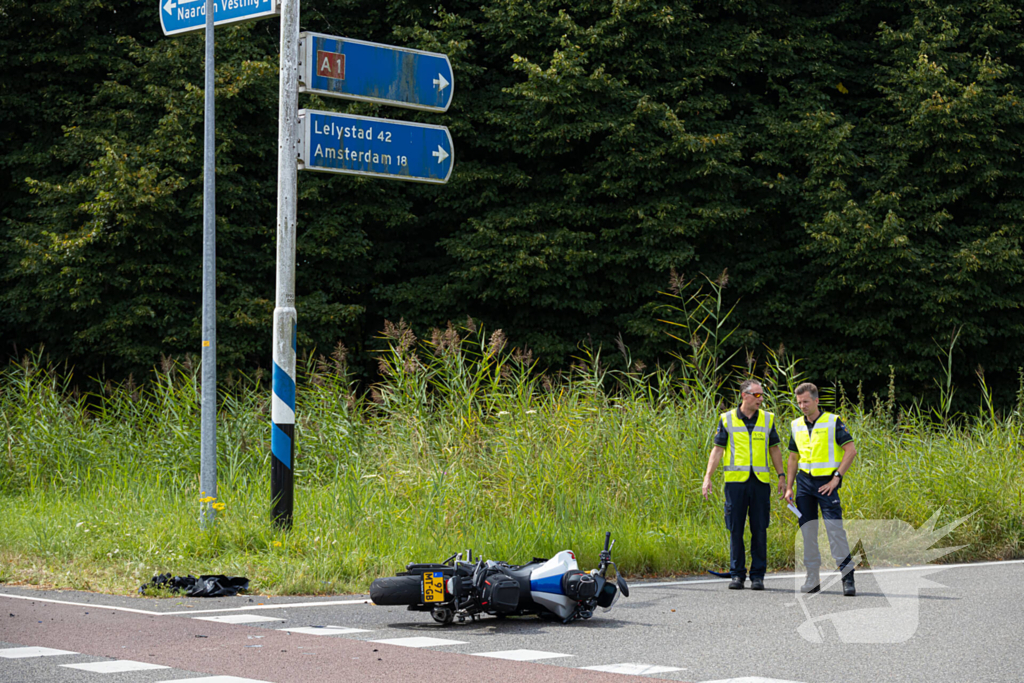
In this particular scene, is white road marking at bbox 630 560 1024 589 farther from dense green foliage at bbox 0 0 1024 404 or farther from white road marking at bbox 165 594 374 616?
dense green foliage at bbox 0 0 1024 404

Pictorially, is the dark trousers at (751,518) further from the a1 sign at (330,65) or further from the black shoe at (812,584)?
the a1 sign at (330,65)

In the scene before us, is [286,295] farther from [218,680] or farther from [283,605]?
[218,680]

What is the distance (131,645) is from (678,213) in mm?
20555

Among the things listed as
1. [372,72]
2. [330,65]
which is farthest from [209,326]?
[372,72]

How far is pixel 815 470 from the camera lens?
10.3 m

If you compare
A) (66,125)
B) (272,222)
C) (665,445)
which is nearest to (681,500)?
(665,445)

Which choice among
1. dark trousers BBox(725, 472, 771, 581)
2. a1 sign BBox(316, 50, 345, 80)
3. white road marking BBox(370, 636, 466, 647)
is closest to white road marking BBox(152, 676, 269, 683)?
white road marking BBox(370, 636, 466, 647)

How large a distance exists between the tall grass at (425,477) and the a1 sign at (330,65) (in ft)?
10.5

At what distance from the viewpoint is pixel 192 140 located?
79.8ft

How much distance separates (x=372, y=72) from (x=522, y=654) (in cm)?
610

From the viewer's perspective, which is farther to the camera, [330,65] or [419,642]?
[330,65]

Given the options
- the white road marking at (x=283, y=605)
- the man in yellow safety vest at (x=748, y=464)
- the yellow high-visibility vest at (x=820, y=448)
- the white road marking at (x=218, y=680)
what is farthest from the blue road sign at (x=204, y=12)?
the white road marking at (x=218, y=680)

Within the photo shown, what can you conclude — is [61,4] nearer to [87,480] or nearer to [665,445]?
[87,480]

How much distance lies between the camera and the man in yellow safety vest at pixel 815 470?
1008cm
